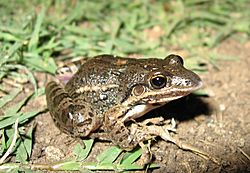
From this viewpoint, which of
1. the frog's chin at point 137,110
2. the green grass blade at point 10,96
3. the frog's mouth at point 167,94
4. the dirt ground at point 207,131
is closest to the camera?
the frog's mouth at point 167,94

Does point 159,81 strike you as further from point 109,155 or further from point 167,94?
point 109,155

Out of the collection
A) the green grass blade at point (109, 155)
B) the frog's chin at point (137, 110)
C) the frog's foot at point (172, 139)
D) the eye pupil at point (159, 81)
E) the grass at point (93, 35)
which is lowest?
the green grass blade at point (109, 155)

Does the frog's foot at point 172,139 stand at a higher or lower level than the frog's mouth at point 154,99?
lower

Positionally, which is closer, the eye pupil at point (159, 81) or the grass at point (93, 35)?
the eye pupil at point (159, 81)

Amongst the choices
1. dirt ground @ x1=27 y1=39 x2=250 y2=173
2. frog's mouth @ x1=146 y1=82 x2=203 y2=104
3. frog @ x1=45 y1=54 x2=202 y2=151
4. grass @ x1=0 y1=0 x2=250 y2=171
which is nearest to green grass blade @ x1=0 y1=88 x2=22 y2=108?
grass @ x1=0 y1=0 x2=250 y2=171

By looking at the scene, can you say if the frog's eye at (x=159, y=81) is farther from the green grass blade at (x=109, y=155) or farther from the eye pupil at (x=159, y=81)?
the green grass blade at (x=109, y=155)

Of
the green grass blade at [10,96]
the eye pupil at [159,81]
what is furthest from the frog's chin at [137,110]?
the green grass blade at [10,96]

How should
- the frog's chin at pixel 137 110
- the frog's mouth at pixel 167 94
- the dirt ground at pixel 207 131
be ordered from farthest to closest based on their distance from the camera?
the frog's chin at pixel 137 110, the dirt ground at pixel 207 131, the frog's mouth at pixel 167 94

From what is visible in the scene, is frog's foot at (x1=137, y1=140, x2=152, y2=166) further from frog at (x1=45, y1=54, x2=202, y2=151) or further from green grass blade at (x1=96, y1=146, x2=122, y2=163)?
green grass blade at (x1=96, y1=146, x2=122, y2=163)
